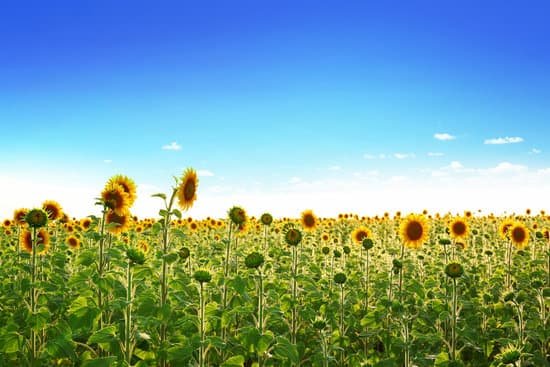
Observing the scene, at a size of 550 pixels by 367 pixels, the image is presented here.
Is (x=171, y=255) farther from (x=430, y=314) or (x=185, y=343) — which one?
(x=430, y=314)

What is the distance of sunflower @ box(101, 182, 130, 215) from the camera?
6.70 meters

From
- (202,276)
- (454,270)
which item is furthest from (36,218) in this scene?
(454,270)

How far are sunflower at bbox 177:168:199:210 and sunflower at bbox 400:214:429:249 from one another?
5153mm

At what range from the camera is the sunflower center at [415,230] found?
399 inches

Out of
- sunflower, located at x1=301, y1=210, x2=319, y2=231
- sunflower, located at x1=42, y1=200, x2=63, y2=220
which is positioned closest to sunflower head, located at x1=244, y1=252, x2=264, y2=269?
sunflower, located at x1=42, y1=200, x2=63, y2=220

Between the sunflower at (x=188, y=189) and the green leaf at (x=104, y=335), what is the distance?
7.77 ft

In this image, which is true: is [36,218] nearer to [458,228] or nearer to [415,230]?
[415,230]

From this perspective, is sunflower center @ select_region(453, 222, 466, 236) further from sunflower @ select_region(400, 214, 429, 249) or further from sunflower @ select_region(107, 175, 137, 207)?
sunflower @ select_region(107, 175, 137, 207)

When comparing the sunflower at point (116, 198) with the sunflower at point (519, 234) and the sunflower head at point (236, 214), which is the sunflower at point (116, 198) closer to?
the sunflower head at point (236, 214)

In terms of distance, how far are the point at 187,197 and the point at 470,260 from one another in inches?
395

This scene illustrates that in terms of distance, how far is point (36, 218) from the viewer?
5.93 metres

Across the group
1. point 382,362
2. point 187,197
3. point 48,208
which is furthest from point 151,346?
point 48,208

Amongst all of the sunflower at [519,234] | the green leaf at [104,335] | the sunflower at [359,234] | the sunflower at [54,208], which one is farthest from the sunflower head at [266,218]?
the sunflower at [519,234]

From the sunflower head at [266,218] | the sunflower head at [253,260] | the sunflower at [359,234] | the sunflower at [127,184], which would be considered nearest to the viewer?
the sunflower head at [253,260]
